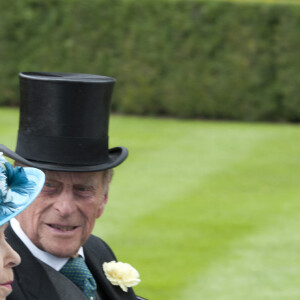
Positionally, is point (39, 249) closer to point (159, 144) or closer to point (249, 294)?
point (249, 294)

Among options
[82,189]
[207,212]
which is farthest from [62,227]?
[207,212]

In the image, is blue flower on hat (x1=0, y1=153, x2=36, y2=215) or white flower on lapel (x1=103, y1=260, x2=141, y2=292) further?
white flower on lapel (x1=103, y1=260, x2=141, y2=292)

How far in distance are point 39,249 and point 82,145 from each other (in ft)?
1.49

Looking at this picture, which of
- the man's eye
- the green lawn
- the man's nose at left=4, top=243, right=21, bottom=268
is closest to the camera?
the man's nose at left=4, top=243, right=21, bottom=268

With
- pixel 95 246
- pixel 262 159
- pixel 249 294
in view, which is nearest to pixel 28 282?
pixel 95 246

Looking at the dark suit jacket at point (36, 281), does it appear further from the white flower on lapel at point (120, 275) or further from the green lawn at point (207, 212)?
the green lawn at point (207, 212)

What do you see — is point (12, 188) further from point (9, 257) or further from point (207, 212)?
point (207, 212)

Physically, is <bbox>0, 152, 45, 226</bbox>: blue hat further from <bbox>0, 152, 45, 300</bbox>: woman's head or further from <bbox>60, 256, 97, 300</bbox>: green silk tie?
<bbox>60, 256, 97, 300</bbox>: green silk tie

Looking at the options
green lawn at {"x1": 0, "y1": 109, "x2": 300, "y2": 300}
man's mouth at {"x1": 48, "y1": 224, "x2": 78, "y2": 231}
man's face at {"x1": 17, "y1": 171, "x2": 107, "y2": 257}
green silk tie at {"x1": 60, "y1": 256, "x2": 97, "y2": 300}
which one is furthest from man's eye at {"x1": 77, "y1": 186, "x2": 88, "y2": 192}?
green lawn at {"x1": 0, "y1": 109, "x2": 300, "y2": 300}

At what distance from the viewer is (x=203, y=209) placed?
10.5 metres

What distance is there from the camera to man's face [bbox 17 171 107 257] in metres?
3.75

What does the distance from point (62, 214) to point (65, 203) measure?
52 mm

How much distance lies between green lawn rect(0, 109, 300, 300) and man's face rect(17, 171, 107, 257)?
3.92 metres

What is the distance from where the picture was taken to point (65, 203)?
380cm
